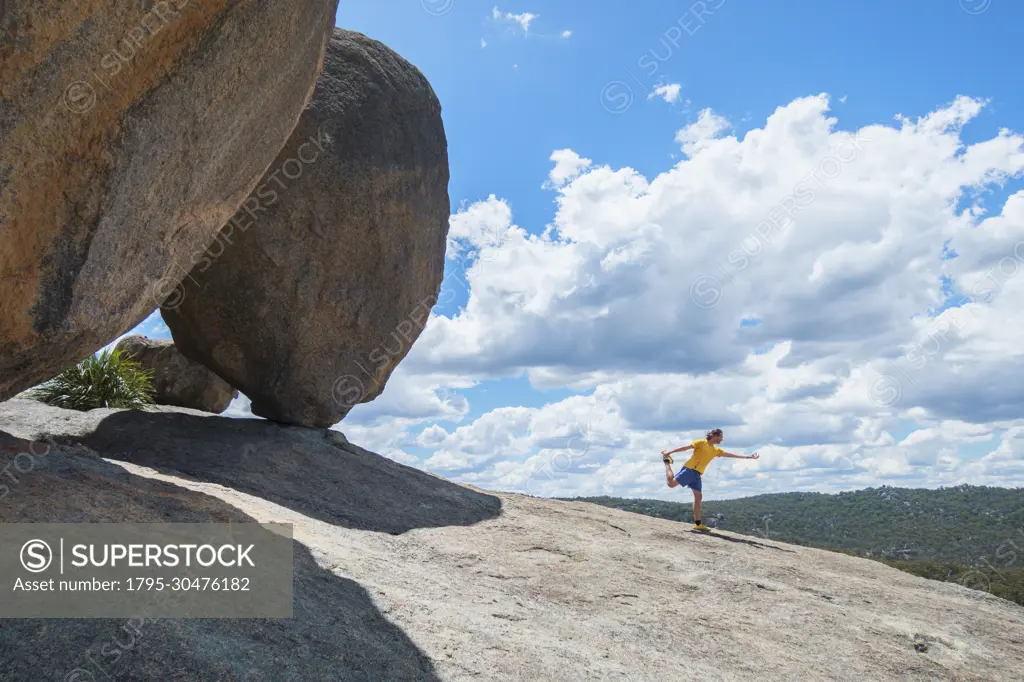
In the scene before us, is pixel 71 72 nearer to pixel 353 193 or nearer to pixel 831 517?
pixel 353 193

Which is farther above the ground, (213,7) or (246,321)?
(213,7)

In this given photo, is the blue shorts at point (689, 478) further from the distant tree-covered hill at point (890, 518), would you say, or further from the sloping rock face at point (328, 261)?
the distant tree-covered hill at point (890, 518)

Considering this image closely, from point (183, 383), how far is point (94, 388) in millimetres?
2500

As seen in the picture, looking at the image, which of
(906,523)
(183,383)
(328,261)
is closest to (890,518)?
(906,523)

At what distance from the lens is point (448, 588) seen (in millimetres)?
8625

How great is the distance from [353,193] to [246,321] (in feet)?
9.46

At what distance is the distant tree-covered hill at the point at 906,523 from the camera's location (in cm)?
1898

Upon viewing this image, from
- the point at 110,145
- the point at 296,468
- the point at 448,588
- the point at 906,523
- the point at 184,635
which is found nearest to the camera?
the point at 184,635

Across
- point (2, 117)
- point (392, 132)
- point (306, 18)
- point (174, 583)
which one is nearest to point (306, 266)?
point (392, 132)

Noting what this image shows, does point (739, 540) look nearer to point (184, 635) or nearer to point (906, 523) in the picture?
point (184, 635)

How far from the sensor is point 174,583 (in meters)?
6.45

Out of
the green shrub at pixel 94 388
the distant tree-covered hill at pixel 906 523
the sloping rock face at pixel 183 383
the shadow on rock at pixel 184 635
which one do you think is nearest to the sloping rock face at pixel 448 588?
the shadow on rock at pixel 184 635

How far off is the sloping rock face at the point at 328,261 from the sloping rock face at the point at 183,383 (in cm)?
373

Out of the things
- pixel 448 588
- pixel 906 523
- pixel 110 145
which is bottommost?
pixel 906 523
